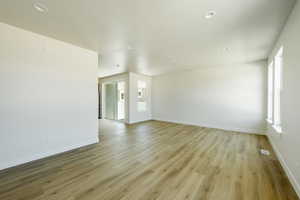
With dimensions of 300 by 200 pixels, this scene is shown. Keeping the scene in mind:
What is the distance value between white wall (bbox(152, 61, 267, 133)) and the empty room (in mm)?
205

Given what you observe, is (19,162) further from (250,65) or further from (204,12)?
(250,65)

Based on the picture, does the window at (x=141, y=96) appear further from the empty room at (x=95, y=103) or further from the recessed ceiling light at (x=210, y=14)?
the recessed ceiling light at (x=210, y=14)

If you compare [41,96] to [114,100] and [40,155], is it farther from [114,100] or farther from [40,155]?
[114,100]

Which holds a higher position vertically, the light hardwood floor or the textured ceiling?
the textured ceiling

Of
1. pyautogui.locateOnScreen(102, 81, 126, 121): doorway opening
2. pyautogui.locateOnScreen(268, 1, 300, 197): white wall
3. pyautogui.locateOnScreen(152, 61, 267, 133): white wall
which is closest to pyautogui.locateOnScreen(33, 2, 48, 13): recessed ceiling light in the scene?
pyautogui.locateOnScreen(268, 1, 300, 197): white wall

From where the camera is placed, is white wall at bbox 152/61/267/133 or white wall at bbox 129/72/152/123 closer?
white wall at bbox 152/61/267/133

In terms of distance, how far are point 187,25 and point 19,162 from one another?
3976mm

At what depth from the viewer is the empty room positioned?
5.64ft

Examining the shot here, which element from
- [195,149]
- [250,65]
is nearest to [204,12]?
[195,149]

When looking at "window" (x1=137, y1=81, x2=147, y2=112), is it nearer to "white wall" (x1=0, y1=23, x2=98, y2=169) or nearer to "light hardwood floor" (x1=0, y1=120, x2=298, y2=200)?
"white wall" (x1=0, y1=23, x2=98, y2=169)

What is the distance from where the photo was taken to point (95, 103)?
3.49 meters

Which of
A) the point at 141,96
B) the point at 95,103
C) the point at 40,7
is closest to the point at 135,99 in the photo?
the point at 141,96

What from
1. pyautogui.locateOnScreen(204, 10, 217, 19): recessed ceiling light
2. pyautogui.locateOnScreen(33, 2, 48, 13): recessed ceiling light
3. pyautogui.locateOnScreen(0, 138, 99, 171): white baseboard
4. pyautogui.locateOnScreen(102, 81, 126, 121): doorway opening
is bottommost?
pyautogui.locateOnScreen(0, 138, 99, 171): white baseboard

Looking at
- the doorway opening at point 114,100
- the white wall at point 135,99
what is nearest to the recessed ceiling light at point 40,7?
the white wall at point 135,99
